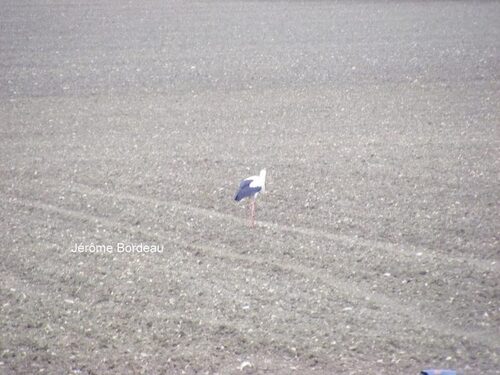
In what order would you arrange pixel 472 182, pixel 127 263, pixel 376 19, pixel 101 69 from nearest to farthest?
1. pixel 127 263
2. pixel 472 182
3. pixel 101 69
4. pixel 376 19

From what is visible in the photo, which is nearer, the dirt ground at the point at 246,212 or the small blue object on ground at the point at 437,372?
the small blue object on ground at the point at 437,372

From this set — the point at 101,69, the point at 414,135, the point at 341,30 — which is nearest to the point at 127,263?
the point at 414,135

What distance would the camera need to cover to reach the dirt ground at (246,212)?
287 inches

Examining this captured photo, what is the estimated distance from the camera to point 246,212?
10344mm

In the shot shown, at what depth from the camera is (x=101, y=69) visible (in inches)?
739

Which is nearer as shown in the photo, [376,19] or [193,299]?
[193,299]

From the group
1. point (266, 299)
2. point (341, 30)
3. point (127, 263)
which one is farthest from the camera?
point (341, 30)

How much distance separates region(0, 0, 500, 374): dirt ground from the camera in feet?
23.9

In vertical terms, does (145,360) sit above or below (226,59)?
below

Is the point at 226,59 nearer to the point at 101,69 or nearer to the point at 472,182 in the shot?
the point at 101,69

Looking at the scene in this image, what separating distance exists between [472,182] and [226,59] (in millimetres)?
10127

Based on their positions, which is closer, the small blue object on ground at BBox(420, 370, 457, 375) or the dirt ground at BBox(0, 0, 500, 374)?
the small blue object on ground at BBox(420, 370, 457, 375)

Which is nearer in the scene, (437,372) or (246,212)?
(437,372)

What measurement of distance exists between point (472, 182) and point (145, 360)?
20.0 ft
